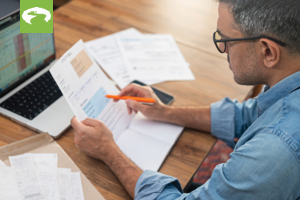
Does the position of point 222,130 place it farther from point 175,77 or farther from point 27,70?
point 27,70

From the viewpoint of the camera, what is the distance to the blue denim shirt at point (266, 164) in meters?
0.74

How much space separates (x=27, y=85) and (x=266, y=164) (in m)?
0.85

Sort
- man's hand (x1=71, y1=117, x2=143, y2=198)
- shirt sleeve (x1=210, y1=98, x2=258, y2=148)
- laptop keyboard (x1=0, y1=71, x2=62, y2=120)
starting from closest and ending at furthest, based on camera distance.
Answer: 1. man's hand (x1=71, y1=117, x2=143, y2=198)
2. laptop keyboard (x1=0, y1=71, x2=62, y2=120)
3. shirt sleeve (x1=210, y1=98, x2=258, y2=148)

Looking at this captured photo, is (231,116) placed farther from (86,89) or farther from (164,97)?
(86,89)

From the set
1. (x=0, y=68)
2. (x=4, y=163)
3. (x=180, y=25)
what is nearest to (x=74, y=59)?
(x=0, y=68)

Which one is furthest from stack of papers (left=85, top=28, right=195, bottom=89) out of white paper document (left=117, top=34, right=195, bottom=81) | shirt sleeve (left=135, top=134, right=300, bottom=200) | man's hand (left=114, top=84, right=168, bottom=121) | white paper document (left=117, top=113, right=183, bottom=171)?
shirt sleeve (left=135, top=134, right=300, bottom=200)

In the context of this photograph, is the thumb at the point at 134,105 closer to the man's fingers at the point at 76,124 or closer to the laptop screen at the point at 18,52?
the man's fingers at the point at 76,124

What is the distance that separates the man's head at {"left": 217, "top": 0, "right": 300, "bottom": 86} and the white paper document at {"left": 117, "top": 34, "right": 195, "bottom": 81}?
17.7 inches

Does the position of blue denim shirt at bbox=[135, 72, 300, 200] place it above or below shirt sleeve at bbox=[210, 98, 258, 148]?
above

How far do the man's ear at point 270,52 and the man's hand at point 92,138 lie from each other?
520 mm

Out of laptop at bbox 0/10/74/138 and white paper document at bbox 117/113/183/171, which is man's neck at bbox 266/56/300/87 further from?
laptop at bbox 0/10/74/138

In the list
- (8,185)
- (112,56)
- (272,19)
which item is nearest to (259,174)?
(272,19)

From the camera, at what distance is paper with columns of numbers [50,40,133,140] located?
981 millimetres

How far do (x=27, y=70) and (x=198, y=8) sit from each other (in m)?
1.10
